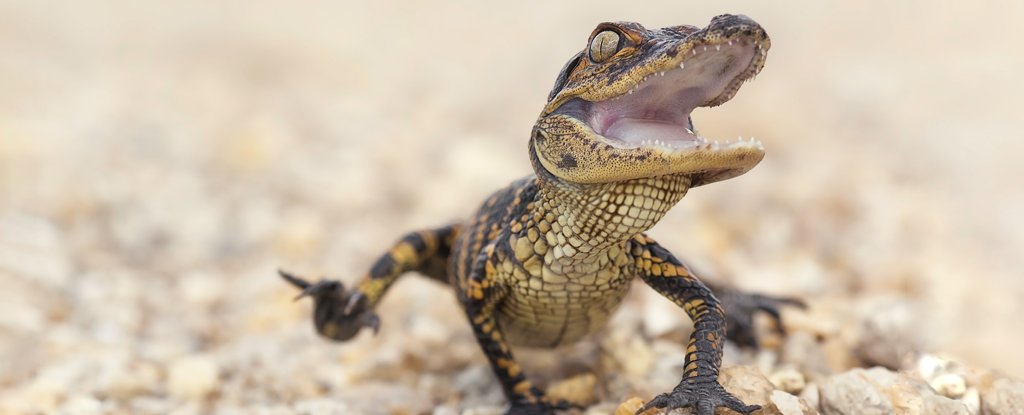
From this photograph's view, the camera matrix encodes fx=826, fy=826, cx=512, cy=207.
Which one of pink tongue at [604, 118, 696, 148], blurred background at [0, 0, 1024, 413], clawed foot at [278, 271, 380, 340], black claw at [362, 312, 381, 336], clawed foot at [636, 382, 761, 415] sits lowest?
clawed foot at [636, 382, 761, 415]

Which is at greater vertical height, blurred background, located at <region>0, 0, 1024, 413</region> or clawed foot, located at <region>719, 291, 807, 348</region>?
blurred background, located at <region>0, 0, 1024, 413</region>

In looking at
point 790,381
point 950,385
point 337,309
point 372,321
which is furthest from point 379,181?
point 950,385

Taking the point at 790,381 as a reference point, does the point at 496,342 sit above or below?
above

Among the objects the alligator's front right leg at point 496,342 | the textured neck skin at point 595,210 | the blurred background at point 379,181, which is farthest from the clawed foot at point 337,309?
the textured neck skin at point 595,210

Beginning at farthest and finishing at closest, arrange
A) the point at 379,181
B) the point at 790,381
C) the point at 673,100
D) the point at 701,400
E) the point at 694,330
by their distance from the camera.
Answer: the point at 379,181 < the point at 790,381 < the point at 694,330 < the point at 673,100 < the point at 701,400

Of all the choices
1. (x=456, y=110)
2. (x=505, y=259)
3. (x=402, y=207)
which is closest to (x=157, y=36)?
(x=456, y=110)

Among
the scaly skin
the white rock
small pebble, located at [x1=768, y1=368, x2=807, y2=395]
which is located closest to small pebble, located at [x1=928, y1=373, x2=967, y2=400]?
small pebble, located at [x1=768, y1=368, x2=807, y2=395]

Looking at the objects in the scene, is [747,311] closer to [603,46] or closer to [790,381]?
[790,381]

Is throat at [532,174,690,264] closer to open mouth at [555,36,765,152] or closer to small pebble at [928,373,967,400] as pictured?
open mouth at [555,36,765,152]
